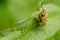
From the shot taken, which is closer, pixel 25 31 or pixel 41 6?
pixel 25 31

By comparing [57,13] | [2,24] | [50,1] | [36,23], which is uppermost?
[2,24]

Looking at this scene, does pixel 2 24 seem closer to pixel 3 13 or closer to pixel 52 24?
pixel 3 13

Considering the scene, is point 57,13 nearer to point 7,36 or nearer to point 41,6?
point 41,6

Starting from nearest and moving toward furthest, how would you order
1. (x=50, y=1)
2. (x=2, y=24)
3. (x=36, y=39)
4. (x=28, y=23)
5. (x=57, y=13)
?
1. (x=36, y=39)
2. (x=28, y=23)
3. (x=57, y=13)
4. (x=50, y=1)
5. (x=2, y=24)

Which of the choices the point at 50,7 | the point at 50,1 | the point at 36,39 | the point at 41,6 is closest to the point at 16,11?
the point at 50,1

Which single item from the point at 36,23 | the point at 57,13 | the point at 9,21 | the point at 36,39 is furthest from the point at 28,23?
the point at 9,21

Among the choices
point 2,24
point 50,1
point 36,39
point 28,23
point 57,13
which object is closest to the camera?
point 36,39

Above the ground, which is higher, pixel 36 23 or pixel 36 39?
pixel 36 23

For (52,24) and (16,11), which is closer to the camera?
(52,24)

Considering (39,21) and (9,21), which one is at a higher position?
(9,21)
